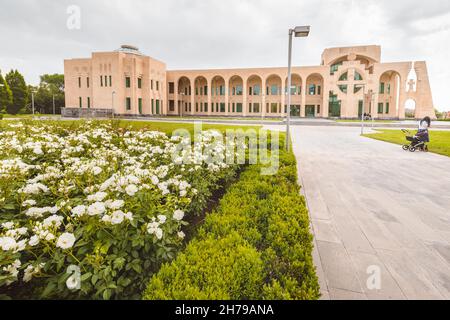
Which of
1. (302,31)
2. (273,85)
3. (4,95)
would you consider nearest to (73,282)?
(302,31)

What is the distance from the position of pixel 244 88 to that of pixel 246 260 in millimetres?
46890

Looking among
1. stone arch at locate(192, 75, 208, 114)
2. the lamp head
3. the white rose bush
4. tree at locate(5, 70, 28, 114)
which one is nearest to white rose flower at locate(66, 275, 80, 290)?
the white rose bush

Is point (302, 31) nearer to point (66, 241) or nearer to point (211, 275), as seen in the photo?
point (211, 275)

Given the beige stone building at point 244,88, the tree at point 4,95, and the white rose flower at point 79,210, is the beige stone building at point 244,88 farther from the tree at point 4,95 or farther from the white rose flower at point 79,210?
the white rose flower at point 79,210

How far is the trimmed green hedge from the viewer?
1980mm

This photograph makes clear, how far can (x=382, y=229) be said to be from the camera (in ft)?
12.6

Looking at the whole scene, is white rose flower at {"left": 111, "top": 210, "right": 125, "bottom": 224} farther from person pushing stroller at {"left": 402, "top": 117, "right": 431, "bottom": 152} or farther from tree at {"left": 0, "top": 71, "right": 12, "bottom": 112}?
tree at {"left": 0, "top": 71, "right": 12, "bottom": 112}

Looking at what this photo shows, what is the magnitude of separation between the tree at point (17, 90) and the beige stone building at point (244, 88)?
498 inches

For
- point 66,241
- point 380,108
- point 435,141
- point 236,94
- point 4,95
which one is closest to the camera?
point 66,241

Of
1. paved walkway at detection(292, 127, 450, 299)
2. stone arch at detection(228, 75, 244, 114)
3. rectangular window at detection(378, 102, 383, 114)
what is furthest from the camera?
stone arch at detection(228, 75, 244, 114)

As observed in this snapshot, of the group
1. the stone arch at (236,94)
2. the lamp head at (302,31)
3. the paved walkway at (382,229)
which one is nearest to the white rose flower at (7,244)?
the paved walkway at (382,229)

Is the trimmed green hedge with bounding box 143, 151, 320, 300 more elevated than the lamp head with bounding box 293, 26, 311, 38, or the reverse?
the lamp head with bounding box 293, 26, 311, 38

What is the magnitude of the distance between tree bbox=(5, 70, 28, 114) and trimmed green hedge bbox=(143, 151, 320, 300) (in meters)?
58.2

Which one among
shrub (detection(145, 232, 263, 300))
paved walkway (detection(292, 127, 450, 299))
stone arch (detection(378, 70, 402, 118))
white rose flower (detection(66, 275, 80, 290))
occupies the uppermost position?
stone arch (detection(378, 70, 402, 118))
